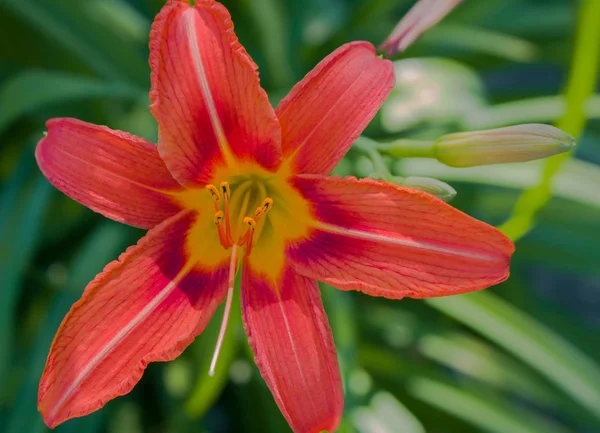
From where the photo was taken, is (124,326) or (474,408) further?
(474,408)

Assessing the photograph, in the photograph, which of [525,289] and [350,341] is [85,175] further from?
[525,289]

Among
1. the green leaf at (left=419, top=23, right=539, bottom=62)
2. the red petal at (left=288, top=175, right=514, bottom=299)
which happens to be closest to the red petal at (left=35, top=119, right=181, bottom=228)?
the red petal at (left=288, top=175, right=514, bottom=299)

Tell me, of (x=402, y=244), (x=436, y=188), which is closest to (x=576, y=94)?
(x=436, y=188)

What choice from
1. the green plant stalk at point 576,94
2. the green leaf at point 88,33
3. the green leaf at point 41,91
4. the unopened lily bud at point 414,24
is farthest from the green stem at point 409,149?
the green leaf at point 88,33

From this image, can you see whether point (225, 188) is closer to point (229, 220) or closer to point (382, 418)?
point (229, 220)

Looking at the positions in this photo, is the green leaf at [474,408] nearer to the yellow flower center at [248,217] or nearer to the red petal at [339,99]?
the yellow flower center at [248,217]
